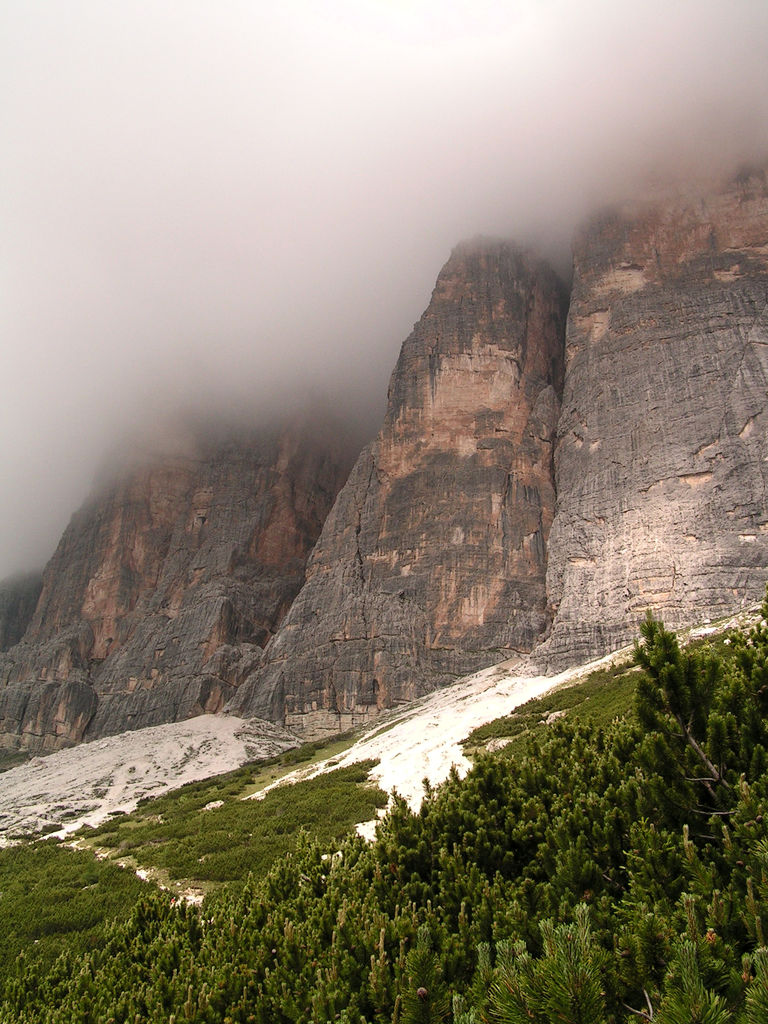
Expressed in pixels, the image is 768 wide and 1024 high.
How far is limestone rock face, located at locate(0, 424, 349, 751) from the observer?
8869cm

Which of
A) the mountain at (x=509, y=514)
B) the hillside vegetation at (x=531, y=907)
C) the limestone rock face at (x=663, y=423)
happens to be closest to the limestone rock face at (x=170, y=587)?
the mountain at (x=509, y=514)

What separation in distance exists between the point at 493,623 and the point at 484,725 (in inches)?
956

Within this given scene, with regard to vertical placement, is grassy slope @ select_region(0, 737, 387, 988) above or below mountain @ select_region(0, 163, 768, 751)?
below

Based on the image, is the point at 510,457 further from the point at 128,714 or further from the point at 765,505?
the point at 128,714

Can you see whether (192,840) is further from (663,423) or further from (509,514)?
(663,423)

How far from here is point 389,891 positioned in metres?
9.00

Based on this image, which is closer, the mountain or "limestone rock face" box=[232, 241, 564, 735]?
the mountain

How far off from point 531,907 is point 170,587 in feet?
337

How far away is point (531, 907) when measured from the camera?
7.56 meters

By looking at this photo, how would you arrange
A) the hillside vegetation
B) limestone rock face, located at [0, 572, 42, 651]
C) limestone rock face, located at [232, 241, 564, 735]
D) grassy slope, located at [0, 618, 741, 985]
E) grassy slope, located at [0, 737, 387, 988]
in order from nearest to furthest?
the hillside vegetation < grassy slope, located at [0, 737, 387, 988] < grassy slope, located at [0, 618, 741, 985] < limestone rock face, located at [232, 241, 564, 735] < limestone rock face, located at [0, 572, 42, 651]

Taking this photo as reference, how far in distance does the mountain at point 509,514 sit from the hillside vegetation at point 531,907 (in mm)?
45344

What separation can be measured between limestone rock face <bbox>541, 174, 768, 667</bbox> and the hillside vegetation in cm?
4314

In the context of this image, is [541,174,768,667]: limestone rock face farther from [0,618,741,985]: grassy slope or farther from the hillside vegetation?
the hillside vegetation

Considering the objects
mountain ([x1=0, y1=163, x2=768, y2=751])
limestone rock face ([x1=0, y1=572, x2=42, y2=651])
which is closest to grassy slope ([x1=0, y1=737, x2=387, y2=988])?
mountain ([x1=0, y1=163, x2=768, y2=751])
